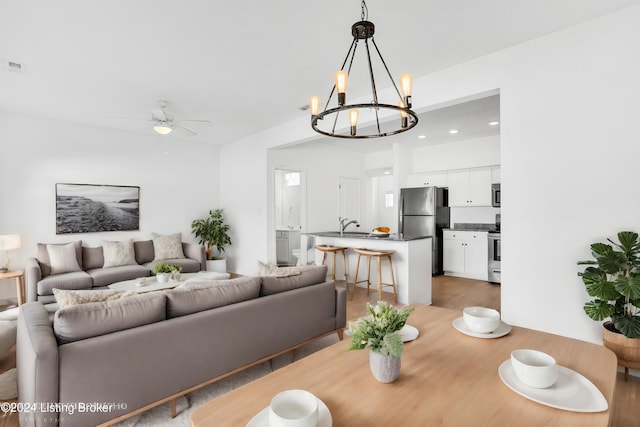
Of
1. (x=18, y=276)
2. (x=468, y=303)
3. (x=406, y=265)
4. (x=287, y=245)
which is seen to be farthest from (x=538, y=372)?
(x=287, y=245)

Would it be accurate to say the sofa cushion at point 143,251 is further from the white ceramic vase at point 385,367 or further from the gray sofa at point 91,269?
the white ceramic vase at point 385,367

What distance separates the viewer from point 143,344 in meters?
1.81

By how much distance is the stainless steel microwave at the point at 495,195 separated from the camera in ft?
18.8

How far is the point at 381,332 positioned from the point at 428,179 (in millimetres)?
6048

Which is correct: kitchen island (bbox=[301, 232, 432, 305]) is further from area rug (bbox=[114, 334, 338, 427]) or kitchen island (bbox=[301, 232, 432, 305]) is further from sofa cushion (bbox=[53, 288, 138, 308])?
sofa cushion (bbox=[53, 288, 138, 308])

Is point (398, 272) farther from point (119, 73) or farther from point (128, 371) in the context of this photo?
point (119, 73)

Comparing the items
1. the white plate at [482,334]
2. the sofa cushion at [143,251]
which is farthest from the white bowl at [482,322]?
the sofa cushion at [143,251]

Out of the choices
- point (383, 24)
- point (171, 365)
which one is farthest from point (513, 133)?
point (171, 365)

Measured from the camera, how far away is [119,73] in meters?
3.48

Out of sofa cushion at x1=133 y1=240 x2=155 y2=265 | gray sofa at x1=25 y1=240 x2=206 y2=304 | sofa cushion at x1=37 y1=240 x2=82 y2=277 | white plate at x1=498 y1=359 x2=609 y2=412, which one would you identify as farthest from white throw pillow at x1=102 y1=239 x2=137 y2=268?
white plate at x1=498 y1=359 x2=609 y2=412

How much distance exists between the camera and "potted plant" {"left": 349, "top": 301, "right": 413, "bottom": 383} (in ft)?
3.66

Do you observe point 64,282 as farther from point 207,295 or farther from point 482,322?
point 482,322

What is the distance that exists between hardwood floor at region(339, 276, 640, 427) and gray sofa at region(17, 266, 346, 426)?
65.7 inches

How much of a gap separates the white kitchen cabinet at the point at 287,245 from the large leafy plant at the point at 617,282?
5.88m
